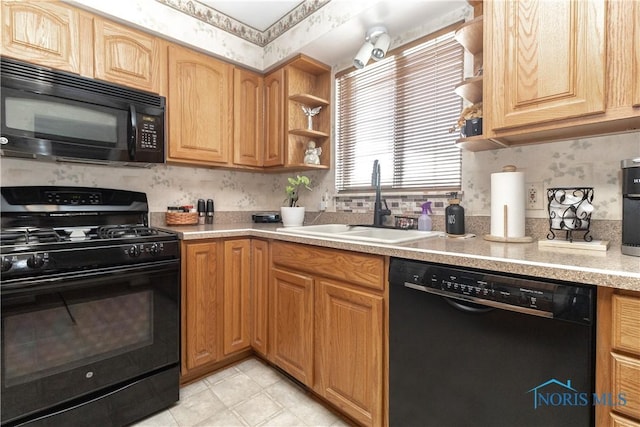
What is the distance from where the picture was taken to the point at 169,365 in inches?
64.6

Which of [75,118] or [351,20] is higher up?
[351,20]

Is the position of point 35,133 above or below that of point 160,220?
above

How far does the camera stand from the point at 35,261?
122cm

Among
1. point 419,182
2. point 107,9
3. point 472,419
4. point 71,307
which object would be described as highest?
point 107,9

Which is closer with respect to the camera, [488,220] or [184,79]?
[488,220]

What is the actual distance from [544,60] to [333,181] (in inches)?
59.9

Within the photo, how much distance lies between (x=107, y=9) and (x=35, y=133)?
818 millimetres

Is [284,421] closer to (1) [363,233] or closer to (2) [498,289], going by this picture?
(1) [363,233]

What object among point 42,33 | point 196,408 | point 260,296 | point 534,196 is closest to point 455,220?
point 534,196

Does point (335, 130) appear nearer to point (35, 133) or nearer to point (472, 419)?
point (35, 133)

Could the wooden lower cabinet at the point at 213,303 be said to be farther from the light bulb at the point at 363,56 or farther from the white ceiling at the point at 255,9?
the white ceiling at the point at 255,9

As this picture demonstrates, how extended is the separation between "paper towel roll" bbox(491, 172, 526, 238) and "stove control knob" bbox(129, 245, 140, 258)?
1.75 meters

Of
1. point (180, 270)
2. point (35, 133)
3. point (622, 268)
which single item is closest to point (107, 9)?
point (35, 133)

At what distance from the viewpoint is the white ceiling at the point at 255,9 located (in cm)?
211
